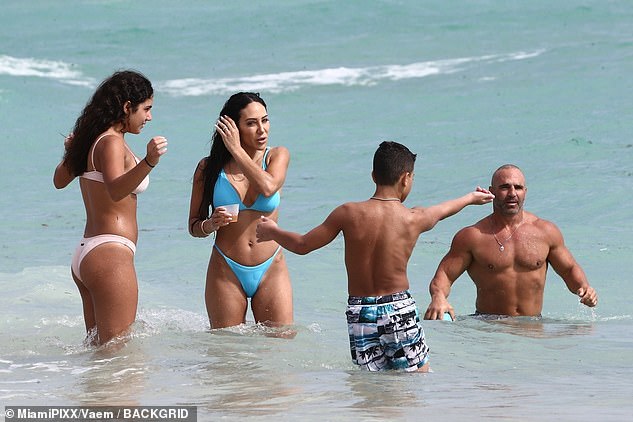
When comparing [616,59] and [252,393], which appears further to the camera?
[616,59]

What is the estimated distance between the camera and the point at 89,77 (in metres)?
23.6

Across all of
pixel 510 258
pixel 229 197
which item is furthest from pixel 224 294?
pixel 510 258

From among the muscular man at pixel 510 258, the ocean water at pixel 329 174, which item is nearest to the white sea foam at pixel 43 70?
the ocean water at pixel 329 174

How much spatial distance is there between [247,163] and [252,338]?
94cm

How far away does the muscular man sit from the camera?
24.8ft

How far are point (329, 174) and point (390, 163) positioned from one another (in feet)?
32.7

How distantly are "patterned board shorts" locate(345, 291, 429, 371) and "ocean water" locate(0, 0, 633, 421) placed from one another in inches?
3.3

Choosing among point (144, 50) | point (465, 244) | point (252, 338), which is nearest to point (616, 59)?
point (144, 50)

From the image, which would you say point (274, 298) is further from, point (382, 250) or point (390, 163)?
point (390, 163)

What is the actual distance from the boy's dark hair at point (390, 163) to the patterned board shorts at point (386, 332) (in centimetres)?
55

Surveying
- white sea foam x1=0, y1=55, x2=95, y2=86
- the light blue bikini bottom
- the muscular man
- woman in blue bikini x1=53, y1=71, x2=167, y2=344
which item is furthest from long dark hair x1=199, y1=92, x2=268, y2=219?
white sea foam x1=0, y1=55, x2=95, y2=86

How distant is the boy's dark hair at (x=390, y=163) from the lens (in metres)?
5.57

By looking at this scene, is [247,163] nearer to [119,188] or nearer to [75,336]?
[119,188]

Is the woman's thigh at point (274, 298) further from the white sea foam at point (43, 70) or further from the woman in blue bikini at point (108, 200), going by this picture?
the white sea foam at point (43, 70)
